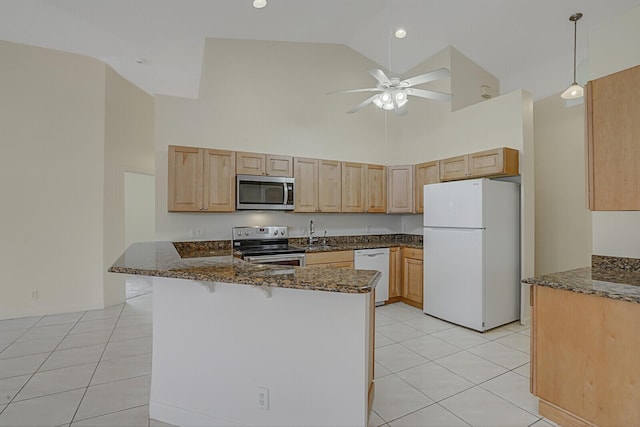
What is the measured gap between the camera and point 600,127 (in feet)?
6.70

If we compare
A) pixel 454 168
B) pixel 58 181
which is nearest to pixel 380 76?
pixel 454 168

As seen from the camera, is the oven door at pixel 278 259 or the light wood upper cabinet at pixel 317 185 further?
the light wood upper cabinet at pixel 317 185

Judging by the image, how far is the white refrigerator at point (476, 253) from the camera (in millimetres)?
3645

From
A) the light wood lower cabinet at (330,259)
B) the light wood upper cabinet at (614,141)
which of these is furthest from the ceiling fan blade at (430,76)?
the light wood lower cabinet at (330,259)

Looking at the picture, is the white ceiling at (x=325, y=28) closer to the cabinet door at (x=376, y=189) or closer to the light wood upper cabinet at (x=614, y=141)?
the cabinet door at (x=376, y=189)

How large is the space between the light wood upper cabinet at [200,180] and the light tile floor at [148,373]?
1.60 metres

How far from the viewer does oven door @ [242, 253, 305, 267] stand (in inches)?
149

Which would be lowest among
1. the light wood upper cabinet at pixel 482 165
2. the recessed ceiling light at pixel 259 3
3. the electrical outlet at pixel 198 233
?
the electrical outlet at pixel 198 233

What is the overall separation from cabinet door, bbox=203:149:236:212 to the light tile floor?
1.69m

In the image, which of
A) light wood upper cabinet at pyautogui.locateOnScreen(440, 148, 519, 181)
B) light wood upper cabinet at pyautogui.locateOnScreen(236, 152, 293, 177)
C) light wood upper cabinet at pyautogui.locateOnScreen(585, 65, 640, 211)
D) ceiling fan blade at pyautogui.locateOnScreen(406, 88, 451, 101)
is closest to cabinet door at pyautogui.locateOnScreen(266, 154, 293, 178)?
light wood upper cabinet at pyautogui.locateOnScreen(236, 152, 293, 177)

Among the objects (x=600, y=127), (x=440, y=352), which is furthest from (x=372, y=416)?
(x=600, y=127)

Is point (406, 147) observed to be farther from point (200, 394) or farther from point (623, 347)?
point (200, 394)

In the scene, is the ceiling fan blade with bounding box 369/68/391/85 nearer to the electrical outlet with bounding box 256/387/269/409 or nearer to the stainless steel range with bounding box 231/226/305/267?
the stainless steel range with bounding box 231/226/305/267

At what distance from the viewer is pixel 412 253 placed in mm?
4684
